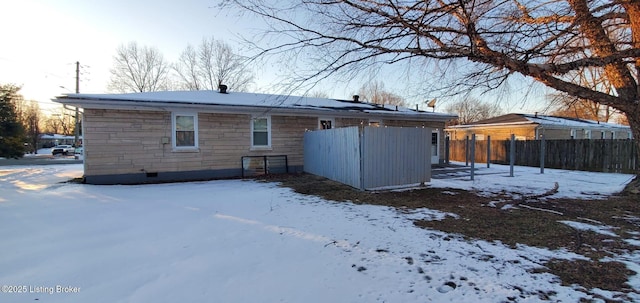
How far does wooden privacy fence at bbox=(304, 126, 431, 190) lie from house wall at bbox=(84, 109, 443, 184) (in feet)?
11.0

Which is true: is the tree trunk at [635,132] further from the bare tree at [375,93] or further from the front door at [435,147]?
the front door at [435,147]

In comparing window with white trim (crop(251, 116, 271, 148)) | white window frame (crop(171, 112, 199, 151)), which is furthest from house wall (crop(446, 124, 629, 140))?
white window frame (crop(171, 112, 199, 151))

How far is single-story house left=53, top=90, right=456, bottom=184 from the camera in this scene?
28.2 feet

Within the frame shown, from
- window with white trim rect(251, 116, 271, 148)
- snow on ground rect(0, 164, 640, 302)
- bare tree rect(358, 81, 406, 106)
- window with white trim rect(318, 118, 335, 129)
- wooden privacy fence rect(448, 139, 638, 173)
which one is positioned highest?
bare tree rect(358, 81, 406, 106)

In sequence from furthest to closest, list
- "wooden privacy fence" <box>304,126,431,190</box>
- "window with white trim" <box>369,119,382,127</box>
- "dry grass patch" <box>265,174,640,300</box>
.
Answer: "window with white trim" <box>369,119,382,127</box> < "wooden privacy fence" <box>304,126,431,190</box> < "dry grass patch" <box>265,174,640,300</box>

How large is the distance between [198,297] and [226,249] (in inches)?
42.3

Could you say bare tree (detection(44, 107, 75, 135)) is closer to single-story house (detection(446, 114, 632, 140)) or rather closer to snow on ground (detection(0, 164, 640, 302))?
snow on ground (detection(0, 164, 640, 302))

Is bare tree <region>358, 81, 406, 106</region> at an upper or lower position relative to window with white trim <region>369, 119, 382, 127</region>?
upper

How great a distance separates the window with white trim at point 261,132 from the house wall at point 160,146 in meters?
0.16

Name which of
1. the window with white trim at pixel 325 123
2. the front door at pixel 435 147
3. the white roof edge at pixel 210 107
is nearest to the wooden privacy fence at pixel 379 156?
the white roof edge at pixel 210 107

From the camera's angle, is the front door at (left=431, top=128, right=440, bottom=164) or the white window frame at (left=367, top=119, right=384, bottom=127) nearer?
the white window frame at (left=367, top=119, right=384, bottom=127)

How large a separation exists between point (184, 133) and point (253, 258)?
7.78 meters

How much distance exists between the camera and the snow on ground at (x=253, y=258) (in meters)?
2.46

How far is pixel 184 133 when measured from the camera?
970 cm
